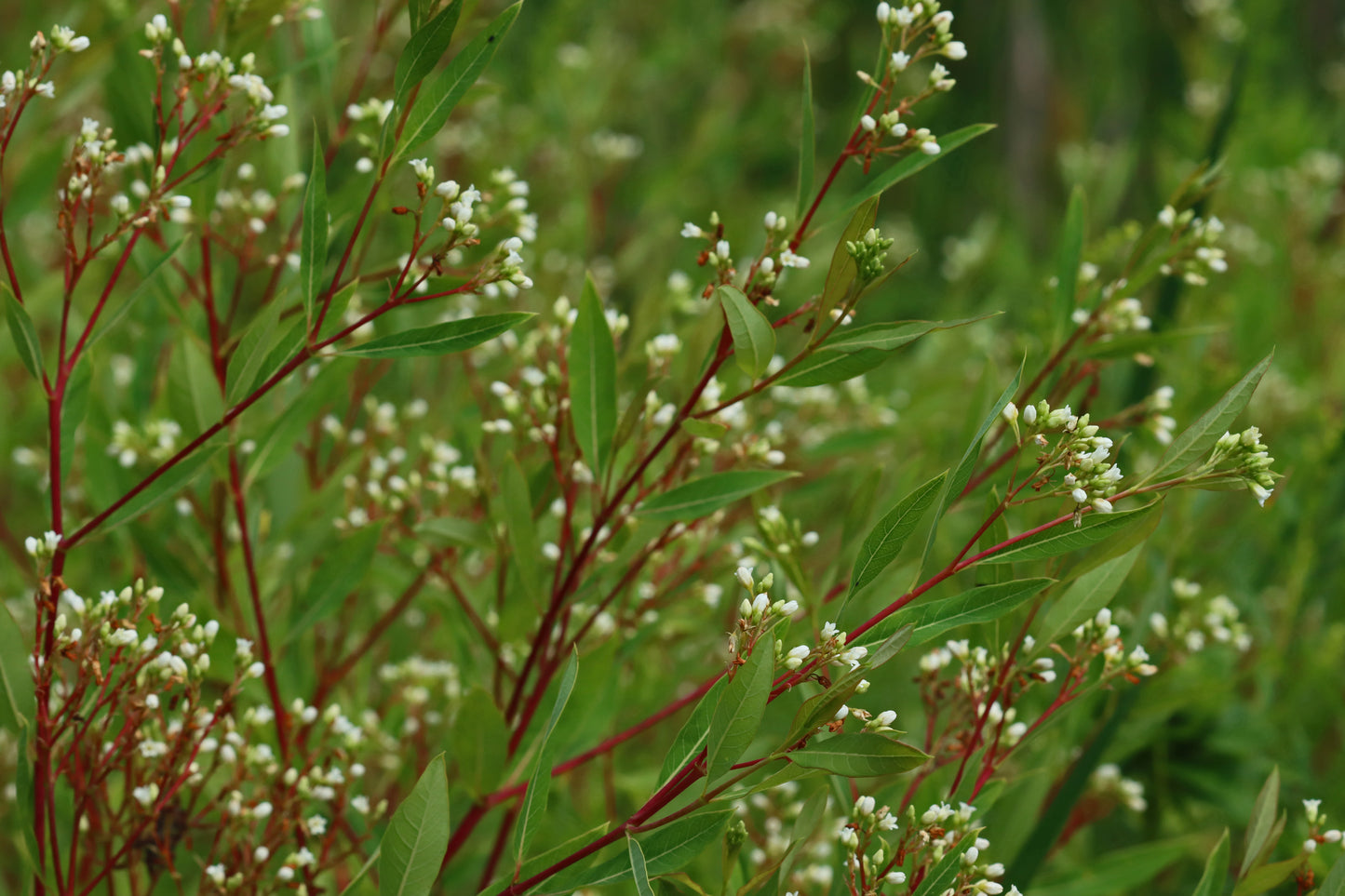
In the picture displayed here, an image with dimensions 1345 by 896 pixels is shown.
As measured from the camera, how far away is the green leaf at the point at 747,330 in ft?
2.81

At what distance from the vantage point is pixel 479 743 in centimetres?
108

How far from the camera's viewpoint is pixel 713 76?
381cm

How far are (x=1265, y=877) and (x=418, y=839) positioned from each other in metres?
0.69

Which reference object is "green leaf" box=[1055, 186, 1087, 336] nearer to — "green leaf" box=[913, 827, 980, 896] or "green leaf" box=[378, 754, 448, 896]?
"green leaf" box=[913, 827, 980, 896]

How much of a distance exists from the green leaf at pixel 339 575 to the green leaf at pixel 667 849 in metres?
0.49

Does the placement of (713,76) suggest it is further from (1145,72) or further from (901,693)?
(901,693)

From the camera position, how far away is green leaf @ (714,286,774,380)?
0.86 metres

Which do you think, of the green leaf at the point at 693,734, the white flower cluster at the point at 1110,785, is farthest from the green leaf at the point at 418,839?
the white flower cluster at the point at 1110,785

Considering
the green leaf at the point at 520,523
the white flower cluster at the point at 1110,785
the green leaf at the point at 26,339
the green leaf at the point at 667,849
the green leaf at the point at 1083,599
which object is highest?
the green leaf at the point at 26,339

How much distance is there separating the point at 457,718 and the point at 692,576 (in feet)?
1.57

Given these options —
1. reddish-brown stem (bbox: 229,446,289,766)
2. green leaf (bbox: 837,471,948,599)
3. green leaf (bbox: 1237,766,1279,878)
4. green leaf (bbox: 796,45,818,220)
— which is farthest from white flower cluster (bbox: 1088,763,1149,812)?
reddish-brown stem (bbox: 229,446,289,766)

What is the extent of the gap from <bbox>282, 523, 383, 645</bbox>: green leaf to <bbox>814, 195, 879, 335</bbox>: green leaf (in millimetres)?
582

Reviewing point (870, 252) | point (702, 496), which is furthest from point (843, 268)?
point (702, 496)

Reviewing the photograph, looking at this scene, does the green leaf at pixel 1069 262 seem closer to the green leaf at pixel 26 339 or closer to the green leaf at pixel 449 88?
the green leaf at pixel 449 88
